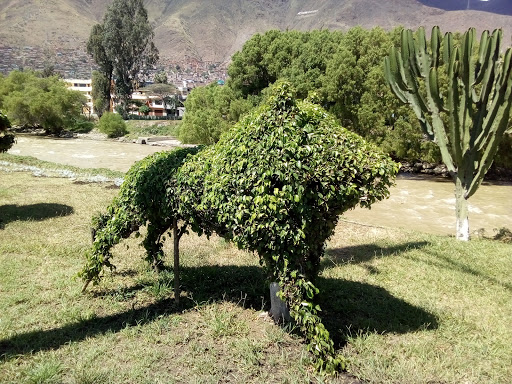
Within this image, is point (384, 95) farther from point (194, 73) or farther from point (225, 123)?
point (194, 73)

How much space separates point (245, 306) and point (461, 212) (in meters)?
6.18

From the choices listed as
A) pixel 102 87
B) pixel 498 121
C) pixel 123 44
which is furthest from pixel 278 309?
A: pixel 102 87

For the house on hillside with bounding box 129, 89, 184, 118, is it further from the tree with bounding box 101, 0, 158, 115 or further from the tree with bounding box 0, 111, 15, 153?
the tree with bounding box 0, 111, 15, 153

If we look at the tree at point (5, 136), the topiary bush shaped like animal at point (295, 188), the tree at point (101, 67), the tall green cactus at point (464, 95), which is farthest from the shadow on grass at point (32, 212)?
the tree at point (101, 67)

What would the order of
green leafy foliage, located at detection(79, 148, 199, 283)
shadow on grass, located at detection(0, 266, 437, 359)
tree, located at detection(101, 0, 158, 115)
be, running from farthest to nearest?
tree, located at detection(101, 0, 158, 115) < green leafy foliage, located at detection(79, 148, 199, 283) < shadow on grass, located at detection(0, 266, 437, 359)

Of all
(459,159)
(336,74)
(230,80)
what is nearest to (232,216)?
(459,159)

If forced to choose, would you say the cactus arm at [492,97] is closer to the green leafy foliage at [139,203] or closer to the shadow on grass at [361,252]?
the shadow on grass at [361,252]

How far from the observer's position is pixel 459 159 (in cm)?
866

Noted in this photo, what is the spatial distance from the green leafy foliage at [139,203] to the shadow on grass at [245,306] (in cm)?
81

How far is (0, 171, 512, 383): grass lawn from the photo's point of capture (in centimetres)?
359

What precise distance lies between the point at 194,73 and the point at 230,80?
531 feet

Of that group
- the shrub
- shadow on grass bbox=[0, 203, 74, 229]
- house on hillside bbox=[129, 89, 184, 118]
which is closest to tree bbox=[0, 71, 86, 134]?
the shrub

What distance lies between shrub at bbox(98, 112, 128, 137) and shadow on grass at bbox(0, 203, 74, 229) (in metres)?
29.6

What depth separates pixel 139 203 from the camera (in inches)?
187
